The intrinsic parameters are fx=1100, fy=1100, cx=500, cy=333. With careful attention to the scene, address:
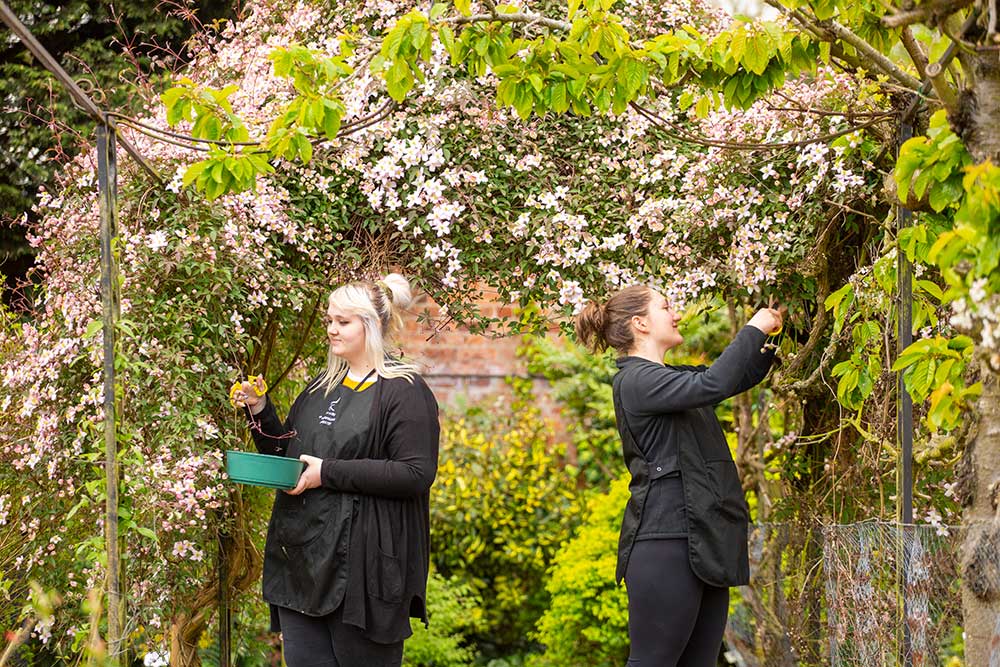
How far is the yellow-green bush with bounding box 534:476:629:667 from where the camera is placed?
5.44 meters

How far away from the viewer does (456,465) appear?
6445 millimetres

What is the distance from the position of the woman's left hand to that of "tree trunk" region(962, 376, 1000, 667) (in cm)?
158

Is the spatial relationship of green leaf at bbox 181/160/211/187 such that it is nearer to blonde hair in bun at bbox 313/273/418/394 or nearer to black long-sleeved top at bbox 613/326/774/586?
blonde hair in bun at bbox 313/273/418/394

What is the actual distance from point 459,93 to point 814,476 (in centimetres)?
206

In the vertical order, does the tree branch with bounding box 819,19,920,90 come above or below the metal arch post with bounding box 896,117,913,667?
above

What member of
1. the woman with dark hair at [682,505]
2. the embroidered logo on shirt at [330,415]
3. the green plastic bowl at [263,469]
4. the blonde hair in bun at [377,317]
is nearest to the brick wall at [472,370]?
the blonde hair in bun at [377,317]

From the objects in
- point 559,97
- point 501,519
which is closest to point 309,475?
point 559,97

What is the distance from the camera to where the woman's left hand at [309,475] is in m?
2.89

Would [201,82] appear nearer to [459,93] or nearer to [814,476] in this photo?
[459,93]

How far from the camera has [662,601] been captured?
2.80 metres

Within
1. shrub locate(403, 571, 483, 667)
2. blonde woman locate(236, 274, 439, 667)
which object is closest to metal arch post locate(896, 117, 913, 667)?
blonde woman locate(236, 274, 439, 667)

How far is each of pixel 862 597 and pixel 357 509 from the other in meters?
1.53

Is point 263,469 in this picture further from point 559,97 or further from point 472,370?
point 472,370

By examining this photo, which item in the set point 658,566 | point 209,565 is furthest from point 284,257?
point 658,566
